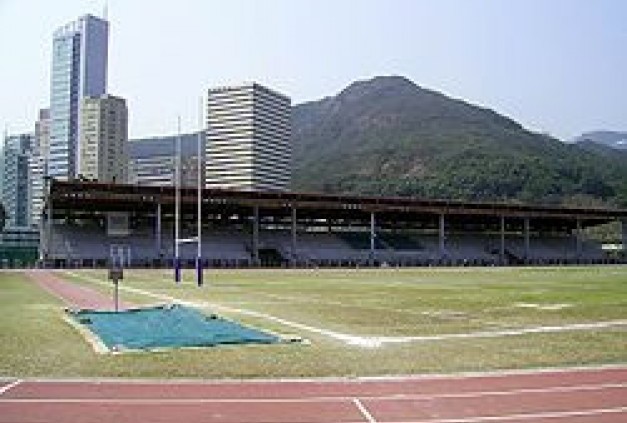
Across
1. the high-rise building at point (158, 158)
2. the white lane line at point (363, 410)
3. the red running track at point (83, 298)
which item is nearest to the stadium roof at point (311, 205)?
the high-rise building at point (158, 158)

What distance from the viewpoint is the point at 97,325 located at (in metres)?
22.4

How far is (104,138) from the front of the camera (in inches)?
6481

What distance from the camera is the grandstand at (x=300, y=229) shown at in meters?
89.9

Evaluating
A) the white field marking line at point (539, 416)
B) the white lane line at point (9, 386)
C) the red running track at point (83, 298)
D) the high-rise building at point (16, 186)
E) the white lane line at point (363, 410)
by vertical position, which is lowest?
the white lane line at point (363, 410)

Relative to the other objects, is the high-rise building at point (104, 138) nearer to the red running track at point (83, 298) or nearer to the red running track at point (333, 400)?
the red running track at point (83, 298)

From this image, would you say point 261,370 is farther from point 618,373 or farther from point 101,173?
point 101,173

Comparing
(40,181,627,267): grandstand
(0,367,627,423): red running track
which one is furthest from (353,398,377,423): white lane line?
(40,181,627,267): grandstand

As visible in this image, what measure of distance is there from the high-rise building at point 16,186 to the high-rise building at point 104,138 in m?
23.8

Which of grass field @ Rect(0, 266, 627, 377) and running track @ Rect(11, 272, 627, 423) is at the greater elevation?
grass field @ Rect(0, 266, 627, 377)

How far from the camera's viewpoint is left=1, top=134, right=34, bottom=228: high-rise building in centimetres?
18300

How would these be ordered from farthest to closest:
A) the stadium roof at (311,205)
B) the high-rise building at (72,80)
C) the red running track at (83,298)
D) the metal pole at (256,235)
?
the high-rise building at (72,80) → the metal pole at (256,235) → the stadium roof at (311,205) → the red running track at (83,298)

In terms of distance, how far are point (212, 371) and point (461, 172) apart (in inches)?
7099

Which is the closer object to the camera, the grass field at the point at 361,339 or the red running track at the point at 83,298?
the grass field at the point at 361,339

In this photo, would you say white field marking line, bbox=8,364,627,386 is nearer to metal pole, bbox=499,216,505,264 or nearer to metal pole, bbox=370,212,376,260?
metal pole, bbox=370,212,376,260
